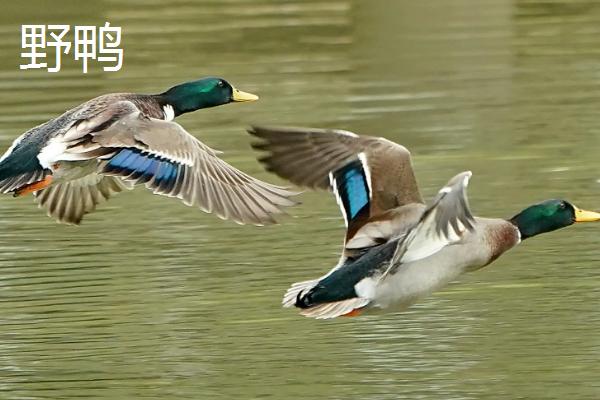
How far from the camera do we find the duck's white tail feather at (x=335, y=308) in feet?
34.5

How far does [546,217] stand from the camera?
38.6 feet

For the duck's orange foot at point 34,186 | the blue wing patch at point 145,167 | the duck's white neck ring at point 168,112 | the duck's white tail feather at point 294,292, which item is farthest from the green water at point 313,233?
the duck's white neck ring at point 168,112

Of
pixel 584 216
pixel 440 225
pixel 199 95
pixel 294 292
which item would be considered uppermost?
pixel 199 95

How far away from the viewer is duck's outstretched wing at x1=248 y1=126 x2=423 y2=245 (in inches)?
432

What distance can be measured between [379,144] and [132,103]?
6.42ft

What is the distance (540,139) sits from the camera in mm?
17094

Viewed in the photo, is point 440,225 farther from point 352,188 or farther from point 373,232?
point 352,188

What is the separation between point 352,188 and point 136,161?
1.40m

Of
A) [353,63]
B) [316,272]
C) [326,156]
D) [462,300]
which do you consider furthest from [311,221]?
[353,63]

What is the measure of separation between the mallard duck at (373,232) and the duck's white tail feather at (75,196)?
107 inches

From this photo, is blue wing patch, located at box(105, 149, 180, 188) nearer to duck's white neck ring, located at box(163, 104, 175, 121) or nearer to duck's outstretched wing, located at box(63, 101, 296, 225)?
duck's outstretched wing, located at box(63, 101, 296, 225)

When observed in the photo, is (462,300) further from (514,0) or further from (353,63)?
(514,0)

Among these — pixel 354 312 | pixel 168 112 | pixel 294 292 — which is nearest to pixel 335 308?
Result: pixel 354 312

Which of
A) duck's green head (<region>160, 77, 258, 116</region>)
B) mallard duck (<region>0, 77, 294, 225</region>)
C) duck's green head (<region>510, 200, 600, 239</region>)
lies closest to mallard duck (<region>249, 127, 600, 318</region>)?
duck's green head (<region>510, 200, 600, 239</region>)
